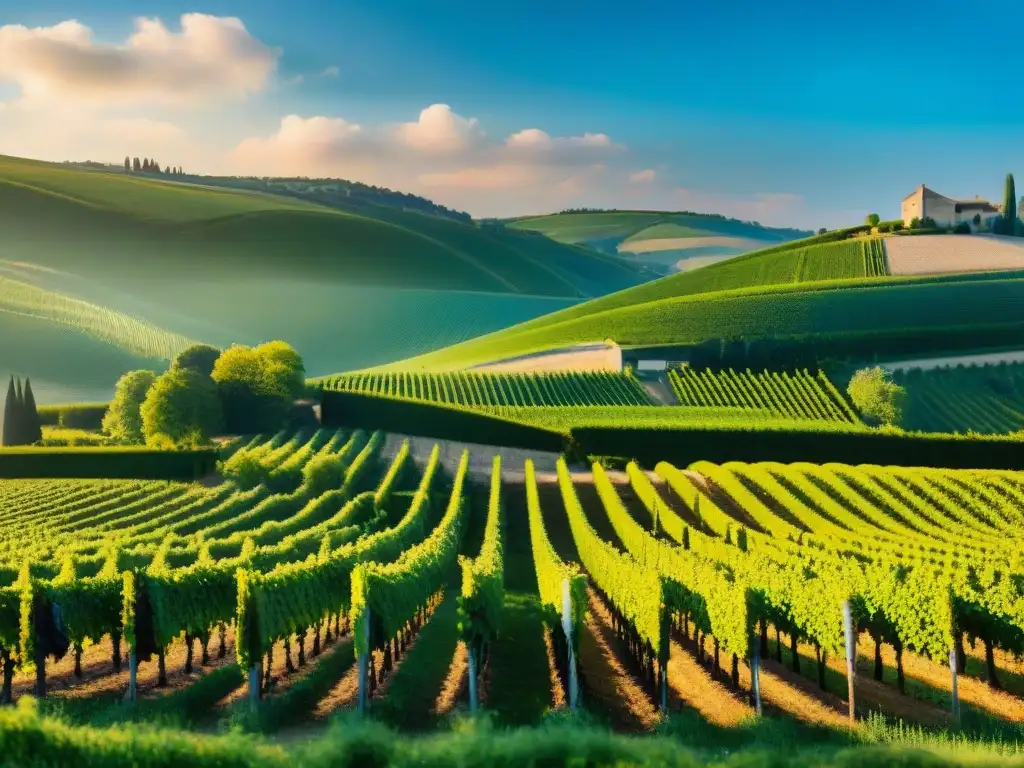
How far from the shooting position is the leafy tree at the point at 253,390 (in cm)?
6112

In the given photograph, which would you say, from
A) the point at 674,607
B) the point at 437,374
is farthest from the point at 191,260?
the point at 674,607

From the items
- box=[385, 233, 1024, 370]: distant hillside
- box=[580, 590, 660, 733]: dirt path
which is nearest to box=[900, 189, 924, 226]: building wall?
box=[385, 233, 1024, 370]: distant hillside

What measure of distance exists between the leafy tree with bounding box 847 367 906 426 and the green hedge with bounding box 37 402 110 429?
61.6 meters

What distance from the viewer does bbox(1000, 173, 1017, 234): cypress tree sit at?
395 ft

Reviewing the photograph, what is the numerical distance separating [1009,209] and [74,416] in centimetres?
11668

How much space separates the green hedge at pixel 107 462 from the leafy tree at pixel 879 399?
48.8 metres

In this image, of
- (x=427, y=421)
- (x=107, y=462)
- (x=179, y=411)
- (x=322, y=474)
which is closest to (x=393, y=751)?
(x=322, y=474)

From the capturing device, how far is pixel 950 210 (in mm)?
124375

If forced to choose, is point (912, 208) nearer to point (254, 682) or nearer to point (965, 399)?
point (965, 399)

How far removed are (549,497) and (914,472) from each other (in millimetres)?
19215

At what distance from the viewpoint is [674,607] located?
22.8 metres

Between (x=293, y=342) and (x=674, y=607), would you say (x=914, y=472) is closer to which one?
(x=674, y=607)

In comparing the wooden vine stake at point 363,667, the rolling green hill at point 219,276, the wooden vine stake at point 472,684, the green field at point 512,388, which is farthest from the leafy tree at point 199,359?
the wooden vine stake at point 472,684

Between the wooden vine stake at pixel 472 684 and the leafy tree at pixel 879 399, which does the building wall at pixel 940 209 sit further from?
the wooden vine stake at pixel 472 684
